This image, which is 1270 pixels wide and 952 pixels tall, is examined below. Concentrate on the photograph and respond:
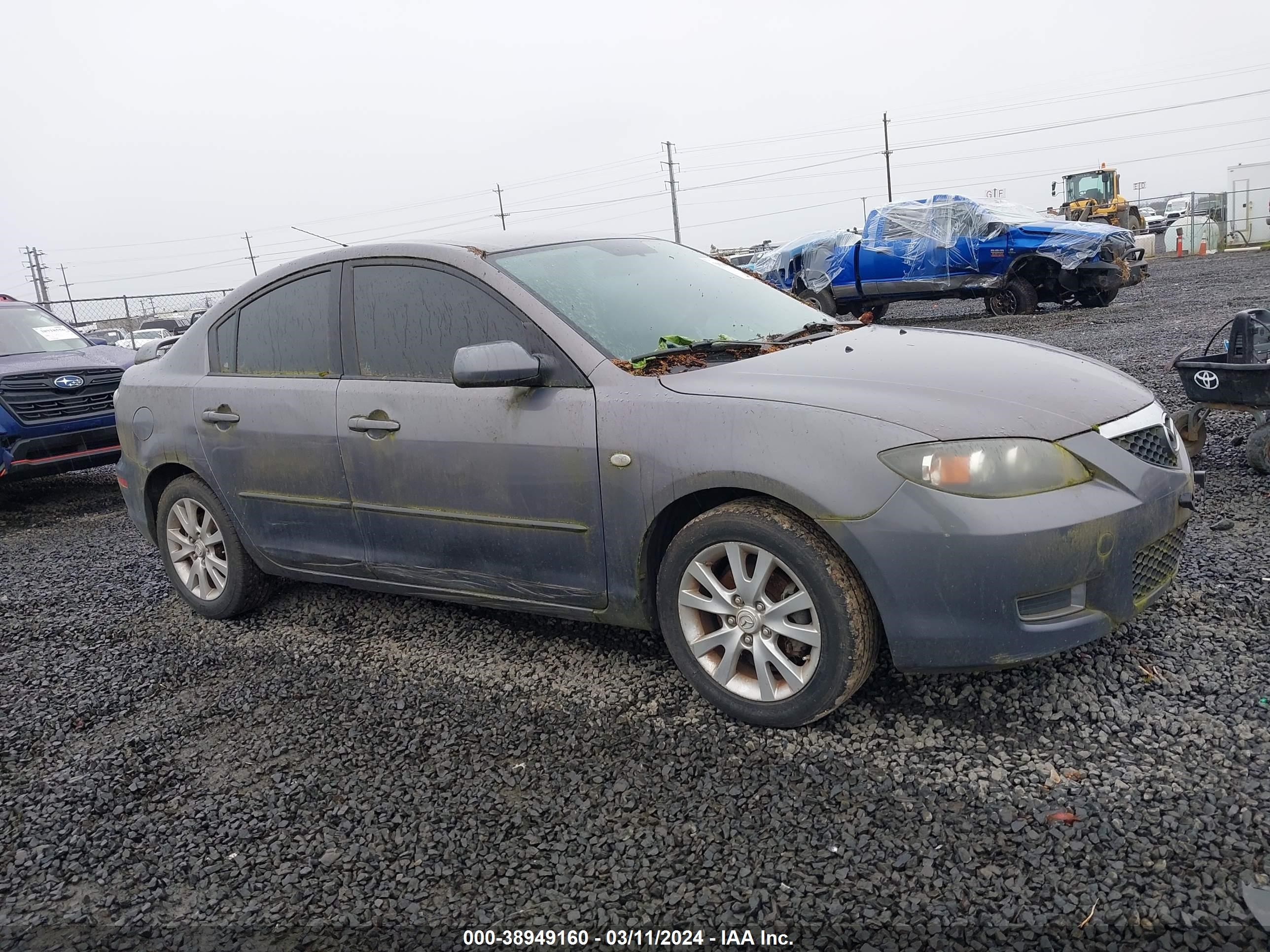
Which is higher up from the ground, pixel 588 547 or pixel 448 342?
pixel 448 342

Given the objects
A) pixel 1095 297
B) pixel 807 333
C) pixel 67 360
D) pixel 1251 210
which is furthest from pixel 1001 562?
pixel 1251 210

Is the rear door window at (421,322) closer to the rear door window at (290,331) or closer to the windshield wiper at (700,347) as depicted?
the rear door window at (290,331)

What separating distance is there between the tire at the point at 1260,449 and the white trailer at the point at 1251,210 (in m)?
33.2

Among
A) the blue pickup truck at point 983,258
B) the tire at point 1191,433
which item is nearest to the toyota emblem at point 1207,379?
the tire at point 1191,433

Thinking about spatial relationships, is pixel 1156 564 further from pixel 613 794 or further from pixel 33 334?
pixel 33 334

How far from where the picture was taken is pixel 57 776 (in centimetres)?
318

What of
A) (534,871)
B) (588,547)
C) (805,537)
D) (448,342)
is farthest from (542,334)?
(534,871)

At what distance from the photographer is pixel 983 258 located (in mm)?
14750

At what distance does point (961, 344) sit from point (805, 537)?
114 centimetres

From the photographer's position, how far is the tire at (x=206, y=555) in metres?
4.43

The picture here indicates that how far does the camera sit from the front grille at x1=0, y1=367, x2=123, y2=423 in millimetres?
7453

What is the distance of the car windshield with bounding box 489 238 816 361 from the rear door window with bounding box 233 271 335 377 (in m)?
0.88

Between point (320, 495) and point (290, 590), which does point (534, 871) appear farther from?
point (290, 590)

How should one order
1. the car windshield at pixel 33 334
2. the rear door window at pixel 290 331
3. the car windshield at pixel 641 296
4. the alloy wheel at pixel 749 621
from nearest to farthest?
the alloy wheel at pixel 749 621, the car windshield at pixel 641 296, the rear door window at pixel 290 331, the car windshield at pixel 33 334
